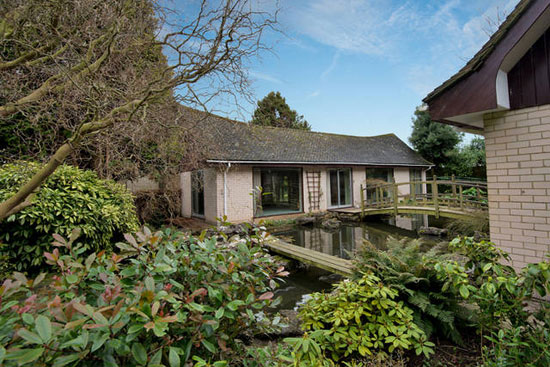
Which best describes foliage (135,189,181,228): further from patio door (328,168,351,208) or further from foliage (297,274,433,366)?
patio door (328,168,351,208)

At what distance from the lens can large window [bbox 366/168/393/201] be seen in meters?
15.5

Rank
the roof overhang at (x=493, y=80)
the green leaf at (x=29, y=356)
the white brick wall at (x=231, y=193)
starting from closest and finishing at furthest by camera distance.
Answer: the green leaf at (x=29, y=356)
the roof overhang at (x=493, y=80)
the white brick wall at (x=231, y=193)

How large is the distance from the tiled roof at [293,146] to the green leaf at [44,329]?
7990 mm

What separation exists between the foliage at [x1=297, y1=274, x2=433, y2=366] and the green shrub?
11.1 feet

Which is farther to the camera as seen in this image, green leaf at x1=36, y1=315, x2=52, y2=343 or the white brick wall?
the white brick wall

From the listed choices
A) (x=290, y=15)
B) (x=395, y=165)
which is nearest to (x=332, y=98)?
(x=395, y=165)

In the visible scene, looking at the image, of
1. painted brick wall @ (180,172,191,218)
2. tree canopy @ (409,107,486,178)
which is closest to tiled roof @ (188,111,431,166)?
tree canopy @ (409,107,486,178)

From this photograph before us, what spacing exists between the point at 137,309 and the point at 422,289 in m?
2.81

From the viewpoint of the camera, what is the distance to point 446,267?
6.50ft

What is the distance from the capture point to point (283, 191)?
44.4 ft

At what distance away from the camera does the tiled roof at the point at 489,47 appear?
10.0 ft

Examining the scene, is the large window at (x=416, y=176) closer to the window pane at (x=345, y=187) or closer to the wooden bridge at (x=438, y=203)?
the window pane at (x=345, y=187)

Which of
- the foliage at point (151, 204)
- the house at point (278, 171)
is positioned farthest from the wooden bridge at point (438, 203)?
the foliage at point (151, 204)

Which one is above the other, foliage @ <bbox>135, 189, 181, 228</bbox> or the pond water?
foliage @ <bbox>135, 189, 181, 228</bbox>
